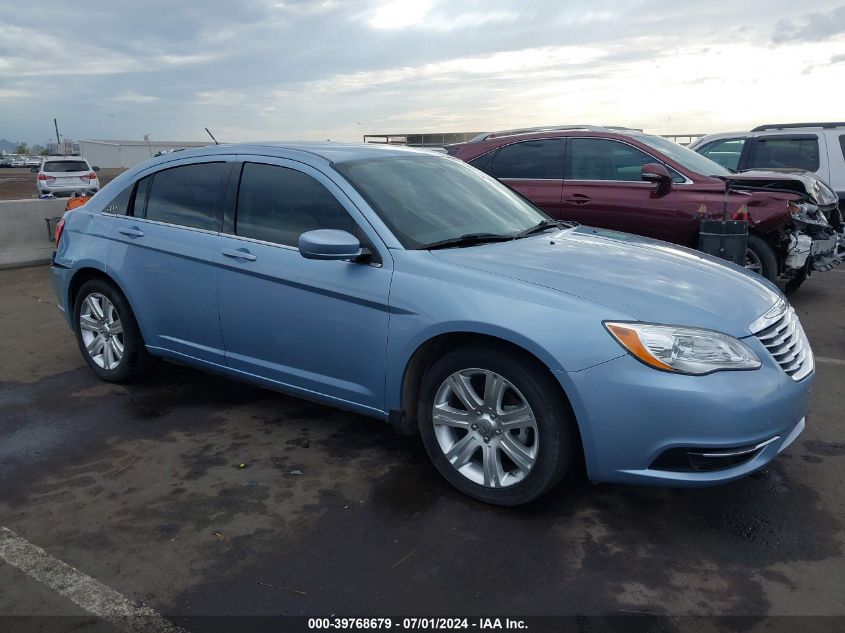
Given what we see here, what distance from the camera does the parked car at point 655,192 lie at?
751cm

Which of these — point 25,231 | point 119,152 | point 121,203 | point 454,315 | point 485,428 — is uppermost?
point 121,203

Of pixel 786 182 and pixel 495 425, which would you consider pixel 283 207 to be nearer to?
pixel 495 425

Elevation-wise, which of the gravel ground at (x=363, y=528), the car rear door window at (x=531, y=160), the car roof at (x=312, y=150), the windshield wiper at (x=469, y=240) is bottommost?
the gravel ground at (x=363, y=528)

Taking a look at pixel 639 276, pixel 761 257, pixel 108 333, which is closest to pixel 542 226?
pixel 639 276

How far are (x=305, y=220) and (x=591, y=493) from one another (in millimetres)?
2082

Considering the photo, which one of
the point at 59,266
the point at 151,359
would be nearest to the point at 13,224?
the point at 59,266

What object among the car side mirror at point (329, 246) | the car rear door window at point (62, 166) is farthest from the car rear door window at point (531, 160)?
the car rear door window at point (62, 166)

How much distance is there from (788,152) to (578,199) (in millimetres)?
4574

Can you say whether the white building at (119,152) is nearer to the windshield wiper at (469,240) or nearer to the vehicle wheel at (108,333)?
the vehicle wheel at (108,333)

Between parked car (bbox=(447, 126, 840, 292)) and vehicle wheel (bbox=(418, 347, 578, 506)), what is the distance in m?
4.55

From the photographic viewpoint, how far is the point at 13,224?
33.4ft

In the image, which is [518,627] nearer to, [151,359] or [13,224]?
[151,359]

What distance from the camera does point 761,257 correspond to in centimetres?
766

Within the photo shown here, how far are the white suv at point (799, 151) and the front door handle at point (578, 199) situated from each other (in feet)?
12.7
